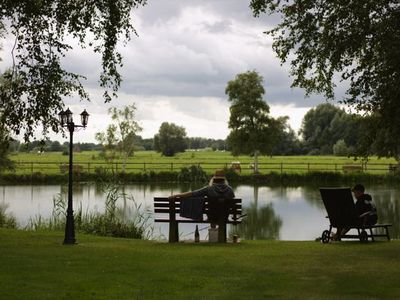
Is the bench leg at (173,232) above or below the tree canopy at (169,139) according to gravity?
below

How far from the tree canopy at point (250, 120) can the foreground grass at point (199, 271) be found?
44.5 meters

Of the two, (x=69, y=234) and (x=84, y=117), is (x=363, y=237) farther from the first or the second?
(x=84, y=117)

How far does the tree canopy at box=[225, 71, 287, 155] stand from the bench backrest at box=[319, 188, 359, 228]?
144 ft

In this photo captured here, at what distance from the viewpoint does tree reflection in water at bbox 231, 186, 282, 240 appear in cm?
1856

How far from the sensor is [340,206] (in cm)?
1234

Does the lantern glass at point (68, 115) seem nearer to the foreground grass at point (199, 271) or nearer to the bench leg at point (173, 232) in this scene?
the foreground grass at point (199, 271)

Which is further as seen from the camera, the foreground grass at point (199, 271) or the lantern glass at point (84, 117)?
the lantern glass at point (84, 117)

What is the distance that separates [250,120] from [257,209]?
30681 millimetres

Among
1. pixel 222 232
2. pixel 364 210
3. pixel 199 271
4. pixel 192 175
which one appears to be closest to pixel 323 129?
pixel 192 175

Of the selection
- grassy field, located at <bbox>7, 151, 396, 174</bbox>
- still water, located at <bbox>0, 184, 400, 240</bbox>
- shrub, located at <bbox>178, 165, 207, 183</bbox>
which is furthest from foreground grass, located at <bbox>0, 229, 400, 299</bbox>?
shrub, located at <bbox>178, 165, 207, 183</bbox>

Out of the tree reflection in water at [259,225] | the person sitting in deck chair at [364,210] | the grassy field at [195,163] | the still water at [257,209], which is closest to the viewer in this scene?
the person sitting in deck chair at [364,210]

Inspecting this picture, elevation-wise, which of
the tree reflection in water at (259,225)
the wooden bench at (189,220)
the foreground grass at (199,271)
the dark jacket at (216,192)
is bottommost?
the tree reflection in water at (259,225)

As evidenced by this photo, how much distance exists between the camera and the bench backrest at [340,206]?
478 inches

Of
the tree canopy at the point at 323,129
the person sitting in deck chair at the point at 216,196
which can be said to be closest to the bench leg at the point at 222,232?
the person sitting in deck chair at the point at 216,196
